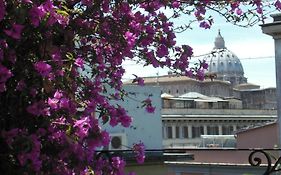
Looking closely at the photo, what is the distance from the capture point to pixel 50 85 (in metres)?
2.52

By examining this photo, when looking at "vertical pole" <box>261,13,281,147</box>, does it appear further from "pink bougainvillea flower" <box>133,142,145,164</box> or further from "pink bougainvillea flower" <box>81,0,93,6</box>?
"pink bougainvillea flower" <box>81,0,93,6</box>

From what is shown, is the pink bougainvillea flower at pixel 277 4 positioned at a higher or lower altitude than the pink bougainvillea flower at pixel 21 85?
higher

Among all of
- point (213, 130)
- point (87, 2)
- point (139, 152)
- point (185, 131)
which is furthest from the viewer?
point (213, 130)

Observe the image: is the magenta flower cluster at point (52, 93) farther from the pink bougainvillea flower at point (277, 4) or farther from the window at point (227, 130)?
the window at point (227, 130)

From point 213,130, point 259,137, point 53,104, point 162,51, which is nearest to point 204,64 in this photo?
point 162,51

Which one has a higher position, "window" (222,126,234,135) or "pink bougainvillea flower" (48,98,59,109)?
"window" (222,126,234,135)

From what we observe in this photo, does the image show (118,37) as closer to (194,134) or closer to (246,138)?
(246,138)

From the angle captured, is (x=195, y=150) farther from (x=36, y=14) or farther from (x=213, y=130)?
(x=213, y=130)

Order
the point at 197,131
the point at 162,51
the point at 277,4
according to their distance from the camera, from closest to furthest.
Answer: the point at 162,51 < the point at 277,4 < the point at 197,131

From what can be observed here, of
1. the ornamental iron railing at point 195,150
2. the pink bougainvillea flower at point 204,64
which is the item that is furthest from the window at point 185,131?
the pink bougainvillea flower at point 204,64

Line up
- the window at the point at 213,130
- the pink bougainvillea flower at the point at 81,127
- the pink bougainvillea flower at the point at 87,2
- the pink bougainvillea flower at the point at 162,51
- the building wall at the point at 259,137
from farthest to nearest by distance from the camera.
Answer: the window at the point at 213,130 < the building wall at the point at 259,137 < the pink bougainvillea flower at the point at 162,51 < the pink bougainvillea flower at the point at 87,2 < the pink bougainvillea flower at the point at 81,127

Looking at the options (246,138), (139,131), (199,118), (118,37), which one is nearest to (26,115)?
(118,37)

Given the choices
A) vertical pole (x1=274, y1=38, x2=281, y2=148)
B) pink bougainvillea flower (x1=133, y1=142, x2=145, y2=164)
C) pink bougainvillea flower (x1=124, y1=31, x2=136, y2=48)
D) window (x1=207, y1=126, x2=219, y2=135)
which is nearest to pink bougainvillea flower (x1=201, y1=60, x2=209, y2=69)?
pink bougainvillea flower (x1=124, y1=31, x2=136, y2=48)

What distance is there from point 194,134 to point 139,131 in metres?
Answer: 62.2
